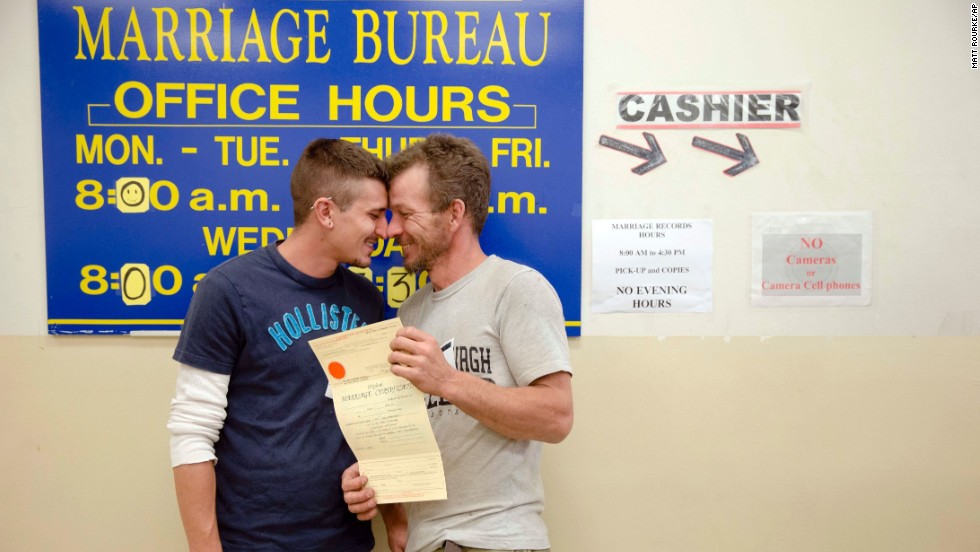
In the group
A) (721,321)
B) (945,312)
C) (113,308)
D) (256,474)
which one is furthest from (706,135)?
(113,308)

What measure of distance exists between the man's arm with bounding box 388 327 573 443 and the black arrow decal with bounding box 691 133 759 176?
2.90ft

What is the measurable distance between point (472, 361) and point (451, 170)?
477mm

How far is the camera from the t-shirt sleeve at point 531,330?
1407 mm

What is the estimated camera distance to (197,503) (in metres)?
1.40

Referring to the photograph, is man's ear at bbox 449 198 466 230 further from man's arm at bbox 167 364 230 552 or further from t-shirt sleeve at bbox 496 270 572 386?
man's arm at bbox 167 364 230 552

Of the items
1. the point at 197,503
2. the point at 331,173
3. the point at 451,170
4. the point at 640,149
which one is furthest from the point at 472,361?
the point at 640,149

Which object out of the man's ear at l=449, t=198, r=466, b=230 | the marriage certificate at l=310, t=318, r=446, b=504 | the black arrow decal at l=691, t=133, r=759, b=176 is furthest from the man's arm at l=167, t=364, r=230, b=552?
the black arrow decal at l=691, t=133, r=759, b=176

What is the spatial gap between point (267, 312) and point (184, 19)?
99 centimetres

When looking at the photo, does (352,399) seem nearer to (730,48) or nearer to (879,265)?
(730,48)

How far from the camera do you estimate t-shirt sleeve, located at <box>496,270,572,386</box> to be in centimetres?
141

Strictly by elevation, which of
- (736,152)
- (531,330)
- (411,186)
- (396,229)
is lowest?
(531,330)

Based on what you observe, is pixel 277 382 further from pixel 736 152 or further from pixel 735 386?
pixel 736 152

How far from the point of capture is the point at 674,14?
1852mm

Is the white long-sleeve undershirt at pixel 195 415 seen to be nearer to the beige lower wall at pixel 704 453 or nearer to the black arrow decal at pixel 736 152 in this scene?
the beige lower wall at pixel 704 453
